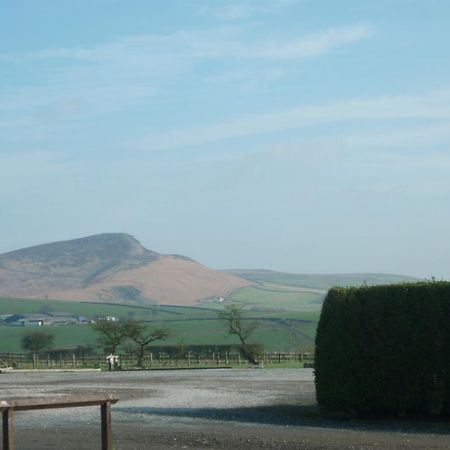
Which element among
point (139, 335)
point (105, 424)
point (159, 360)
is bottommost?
point (105, 424)

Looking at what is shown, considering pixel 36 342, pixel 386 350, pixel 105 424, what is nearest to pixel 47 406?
pixel 105 424

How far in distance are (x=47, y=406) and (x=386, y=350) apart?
11.2m

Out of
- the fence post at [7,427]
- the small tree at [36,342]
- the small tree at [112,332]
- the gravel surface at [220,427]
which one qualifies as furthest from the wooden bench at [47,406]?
the small tree at [36,342]

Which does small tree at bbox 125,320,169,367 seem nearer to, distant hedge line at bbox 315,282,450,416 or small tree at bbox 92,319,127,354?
small tree at bbox 92,319,127,354

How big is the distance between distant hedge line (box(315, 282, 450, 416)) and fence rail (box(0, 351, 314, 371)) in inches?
2016

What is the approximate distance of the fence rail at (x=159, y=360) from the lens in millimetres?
77375

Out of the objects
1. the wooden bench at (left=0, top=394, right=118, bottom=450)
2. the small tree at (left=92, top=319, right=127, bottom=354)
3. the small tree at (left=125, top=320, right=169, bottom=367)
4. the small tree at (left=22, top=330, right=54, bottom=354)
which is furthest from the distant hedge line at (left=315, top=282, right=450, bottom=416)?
the small tree at (left=22, top=330, right=54, bottom=354)

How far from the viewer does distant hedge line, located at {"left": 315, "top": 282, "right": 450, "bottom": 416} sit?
77.2 ft

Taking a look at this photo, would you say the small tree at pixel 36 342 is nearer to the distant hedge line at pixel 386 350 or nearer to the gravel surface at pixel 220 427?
the gravel surface at pixel 220 427

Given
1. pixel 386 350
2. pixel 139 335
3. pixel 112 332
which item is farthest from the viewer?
pixel 112 332

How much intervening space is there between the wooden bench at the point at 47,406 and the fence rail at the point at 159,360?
60.0 m

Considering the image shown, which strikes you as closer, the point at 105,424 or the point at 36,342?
the point at 105,424

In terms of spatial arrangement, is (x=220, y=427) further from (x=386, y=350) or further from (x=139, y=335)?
(x=139, y=335)

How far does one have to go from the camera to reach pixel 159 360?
270ft
